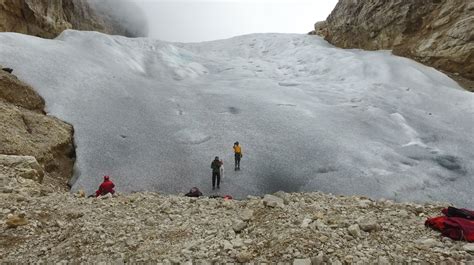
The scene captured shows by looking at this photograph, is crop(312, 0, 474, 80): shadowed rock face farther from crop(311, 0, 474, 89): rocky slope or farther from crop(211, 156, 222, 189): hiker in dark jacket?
crop(211, 156, 222, 189): hiker in dark jacket

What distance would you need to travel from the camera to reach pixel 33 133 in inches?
522

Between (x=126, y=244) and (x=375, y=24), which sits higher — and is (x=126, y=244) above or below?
below

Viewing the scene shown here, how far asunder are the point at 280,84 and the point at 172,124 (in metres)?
8.79

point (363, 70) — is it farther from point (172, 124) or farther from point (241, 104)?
point (172, 124)

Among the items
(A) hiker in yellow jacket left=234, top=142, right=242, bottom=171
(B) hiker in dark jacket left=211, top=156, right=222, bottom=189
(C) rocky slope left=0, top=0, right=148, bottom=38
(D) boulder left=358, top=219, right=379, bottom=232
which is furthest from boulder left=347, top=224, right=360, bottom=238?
(C) rocky slope left=0, top=0, right=148, bottom=38

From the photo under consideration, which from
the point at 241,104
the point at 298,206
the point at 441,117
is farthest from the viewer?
the point at 241,104

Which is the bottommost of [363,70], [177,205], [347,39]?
[177,205]

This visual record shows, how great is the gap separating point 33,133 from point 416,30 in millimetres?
23715

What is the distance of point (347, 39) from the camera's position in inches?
1239

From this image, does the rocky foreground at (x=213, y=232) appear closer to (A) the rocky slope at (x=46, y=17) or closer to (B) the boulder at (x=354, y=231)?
(B) the boulder at (x=354, y=231)

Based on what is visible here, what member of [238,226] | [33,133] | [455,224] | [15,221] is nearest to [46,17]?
[33,133]

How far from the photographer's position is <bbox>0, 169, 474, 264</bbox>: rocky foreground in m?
6.56

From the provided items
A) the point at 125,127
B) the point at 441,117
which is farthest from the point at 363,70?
the point at 125,127

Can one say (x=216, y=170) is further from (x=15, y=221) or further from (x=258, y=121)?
(x=15, y=221)
